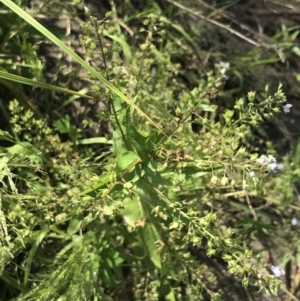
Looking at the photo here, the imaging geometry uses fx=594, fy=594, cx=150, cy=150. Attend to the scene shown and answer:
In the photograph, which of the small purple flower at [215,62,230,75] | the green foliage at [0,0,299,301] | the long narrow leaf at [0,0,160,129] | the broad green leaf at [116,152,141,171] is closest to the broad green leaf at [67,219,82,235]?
the green foliage at [0,0,299,301]

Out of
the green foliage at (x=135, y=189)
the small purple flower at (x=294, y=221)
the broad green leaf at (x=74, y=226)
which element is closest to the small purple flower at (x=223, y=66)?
the green foliage at (x=135, y=189)

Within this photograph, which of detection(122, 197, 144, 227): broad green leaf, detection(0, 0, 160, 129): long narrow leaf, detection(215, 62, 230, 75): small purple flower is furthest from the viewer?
detection(215, 62, 230, 75): small purple flower

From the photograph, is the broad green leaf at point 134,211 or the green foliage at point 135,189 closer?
the green foliage at point 135,189

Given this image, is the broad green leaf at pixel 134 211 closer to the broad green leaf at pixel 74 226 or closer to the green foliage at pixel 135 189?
the green foliage at pixel 135 189

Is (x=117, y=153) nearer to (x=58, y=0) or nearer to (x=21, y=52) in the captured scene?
(x=21, y=52)

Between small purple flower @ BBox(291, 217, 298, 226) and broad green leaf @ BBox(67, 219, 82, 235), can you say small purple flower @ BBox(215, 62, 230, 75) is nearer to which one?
small purple flower @ BBox(291, 217, 298, 226)

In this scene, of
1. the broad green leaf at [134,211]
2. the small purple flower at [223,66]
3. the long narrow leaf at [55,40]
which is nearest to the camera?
the long narrow leaf at [55,40]

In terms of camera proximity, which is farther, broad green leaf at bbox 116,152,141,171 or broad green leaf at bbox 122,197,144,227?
broad green leaf at bbox 122,197,144,227

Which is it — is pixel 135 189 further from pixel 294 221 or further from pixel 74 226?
pixel 294 221
